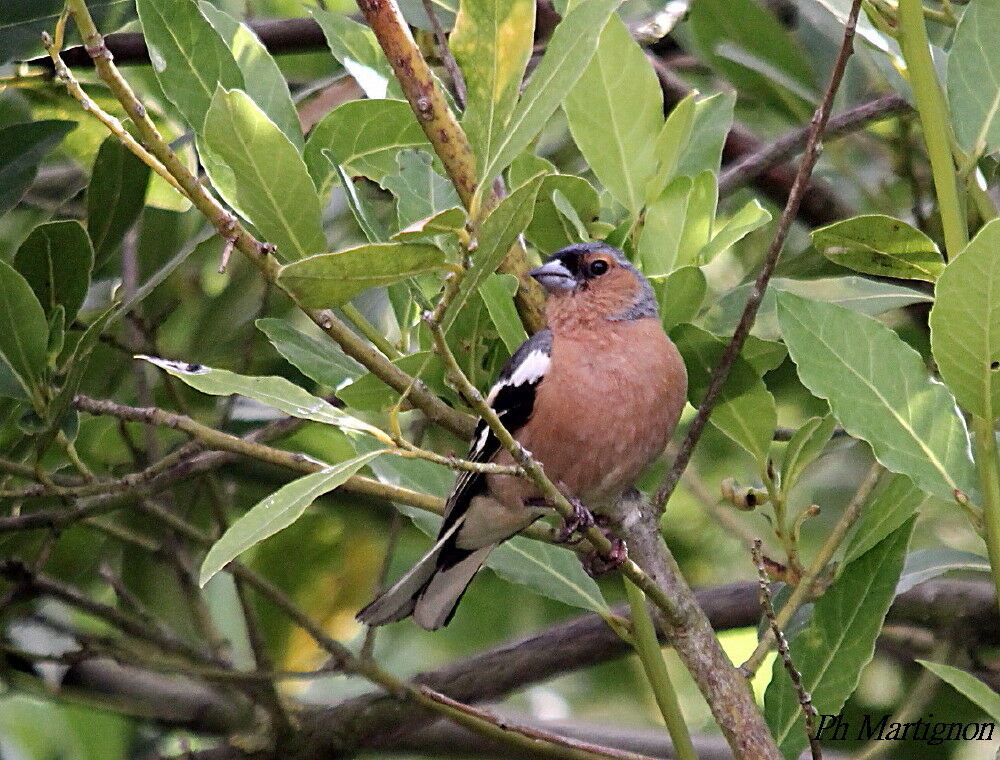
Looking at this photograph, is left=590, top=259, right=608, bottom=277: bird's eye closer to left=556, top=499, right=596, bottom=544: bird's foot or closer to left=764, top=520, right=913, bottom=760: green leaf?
left=556, top=499, right=596, bottom=544: bird's foot

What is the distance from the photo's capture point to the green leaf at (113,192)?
390 cm

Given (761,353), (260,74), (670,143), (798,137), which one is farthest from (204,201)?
(798,137)

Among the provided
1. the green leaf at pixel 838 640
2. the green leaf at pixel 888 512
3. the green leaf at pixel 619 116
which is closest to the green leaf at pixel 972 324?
the green leaf at pixel 888 512

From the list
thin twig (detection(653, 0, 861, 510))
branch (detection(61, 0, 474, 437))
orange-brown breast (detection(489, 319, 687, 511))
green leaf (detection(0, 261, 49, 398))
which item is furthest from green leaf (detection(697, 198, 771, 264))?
green leaf (detection(0, 261, 49, 398))

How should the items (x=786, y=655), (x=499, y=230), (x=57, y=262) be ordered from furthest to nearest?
(x=57, y=262)
(x=786, y=655)
(x=499, y=230)

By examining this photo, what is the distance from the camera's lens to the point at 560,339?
4363 millimetres

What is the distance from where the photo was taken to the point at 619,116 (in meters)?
3.62

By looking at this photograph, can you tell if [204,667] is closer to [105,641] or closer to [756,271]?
[105,641]

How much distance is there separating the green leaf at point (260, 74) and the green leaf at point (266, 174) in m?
0.56

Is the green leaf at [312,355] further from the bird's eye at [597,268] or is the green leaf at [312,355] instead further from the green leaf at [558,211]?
the bird's eye at [597,268]

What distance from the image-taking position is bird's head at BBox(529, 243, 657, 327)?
4418 mm

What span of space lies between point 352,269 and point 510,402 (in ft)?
6.07

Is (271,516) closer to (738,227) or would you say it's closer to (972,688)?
(972,688)

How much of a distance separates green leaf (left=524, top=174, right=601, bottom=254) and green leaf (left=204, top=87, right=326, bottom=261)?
→ 3.26 feet
